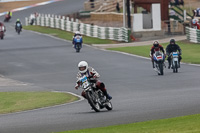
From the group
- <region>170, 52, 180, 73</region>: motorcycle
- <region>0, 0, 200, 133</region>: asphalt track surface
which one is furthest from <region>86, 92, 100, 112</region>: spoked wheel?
<region>170, 52, 180, 73</region>: motorcycle

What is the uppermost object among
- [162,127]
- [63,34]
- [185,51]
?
[162,127]

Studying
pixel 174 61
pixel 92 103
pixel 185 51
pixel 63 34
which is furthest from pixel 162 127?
pixel 63 34

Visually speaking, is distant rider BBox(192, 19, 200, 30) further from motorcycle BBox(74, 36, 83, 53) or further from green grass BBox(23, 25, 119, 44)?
motorcycle BBox(74, 36, 83, 53)

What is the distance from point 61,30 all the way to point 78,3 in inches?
911

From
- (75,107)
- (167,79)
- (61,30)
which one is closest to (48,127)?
(75,107)

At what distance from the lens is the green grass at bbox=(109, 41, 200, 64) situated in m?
37.8

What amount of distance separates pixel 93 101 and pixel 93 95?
0.19 m

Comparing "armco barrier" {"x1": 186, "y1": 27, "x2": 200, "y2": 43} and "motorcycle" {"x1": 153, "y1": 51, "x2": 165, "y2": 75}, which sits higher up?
"motorcycle" {"x1": 153, "y1": 51, "x2": 165, "y2": 75}

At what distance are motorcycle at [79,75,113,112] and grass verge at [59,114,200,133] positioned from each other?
3217 millimetres

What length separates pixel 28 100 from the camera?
2334cm

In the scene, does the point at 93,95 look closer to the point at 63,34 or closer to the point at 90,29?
the point at 90,29

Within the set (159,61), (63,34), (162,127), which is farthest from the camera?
(63,34)

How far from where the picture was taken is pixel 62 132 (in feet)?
45.3

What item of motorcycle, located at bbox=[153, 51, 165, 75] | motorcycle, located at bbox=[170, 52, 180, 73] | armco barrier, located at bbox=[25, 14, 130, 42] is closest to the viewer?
motorcycle, located at bbox=[153, 51, 165, 75]
